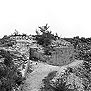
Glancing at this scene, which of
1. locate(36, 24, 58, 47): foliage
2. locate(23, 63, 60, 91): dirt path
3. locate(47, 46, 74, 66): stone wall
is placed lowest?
locate(23, 63, 60, 91): dirt path

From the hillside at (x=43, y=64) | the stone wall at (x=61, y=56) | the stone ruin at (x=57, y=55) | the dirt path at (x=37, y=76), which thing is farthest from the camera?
the stone wall at (x=61, y=56)

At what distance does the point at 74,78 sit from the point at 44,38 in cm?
1006

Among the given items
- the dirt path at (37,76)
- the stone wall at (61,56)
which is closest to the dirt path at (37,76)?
the dirt path at (37,76)

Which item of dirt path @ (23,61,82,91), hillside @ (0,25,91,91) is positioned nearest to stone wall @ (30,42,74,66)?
hillside @ (0,25,91,91)

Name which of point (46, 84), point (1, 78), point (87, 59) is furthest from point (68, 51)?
point (1, 78)

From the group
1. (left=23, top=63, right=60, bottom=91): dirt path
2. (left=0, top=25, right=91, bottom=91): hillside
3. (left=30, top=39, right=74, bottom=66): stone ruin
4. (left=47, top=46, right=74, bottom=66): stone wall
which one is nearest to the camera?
(left=0, top=25, right=91, bottom=91): hillside

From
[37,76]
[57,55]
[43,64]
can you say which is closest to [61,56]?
[57,55]

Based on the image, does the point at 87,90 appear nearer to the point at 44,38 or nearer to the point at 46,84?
the point at 46,84

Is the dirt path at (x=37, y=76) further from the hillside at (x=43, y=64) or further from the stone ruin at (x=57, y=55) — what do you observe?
the stone ruin at (x=57, y=55)

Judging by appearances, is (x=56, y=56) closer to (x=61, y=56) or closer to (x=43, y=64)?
(x=61, y=56)

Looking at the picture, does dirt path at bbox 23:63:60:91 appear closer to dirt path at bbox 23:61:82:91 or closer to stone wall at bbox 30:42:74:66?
dirt path at bbox 23:61:82:91

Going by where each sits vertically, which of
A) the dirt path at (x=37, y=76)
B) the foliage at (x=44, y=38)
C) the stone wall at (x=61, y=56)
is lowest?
the dirt path at (x=37, y=76)

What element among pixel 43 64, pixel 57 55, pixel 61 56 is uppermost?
pixel 57 55

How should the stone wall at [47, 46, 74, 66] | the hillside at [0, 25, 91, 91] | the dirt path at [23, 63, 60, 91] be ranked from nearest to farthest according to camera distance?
the hillside at [0, 25, 91, 91] → the dirt path at [23, 63, 60, 91] → the stone wall at [47, 46, 74, 66]
